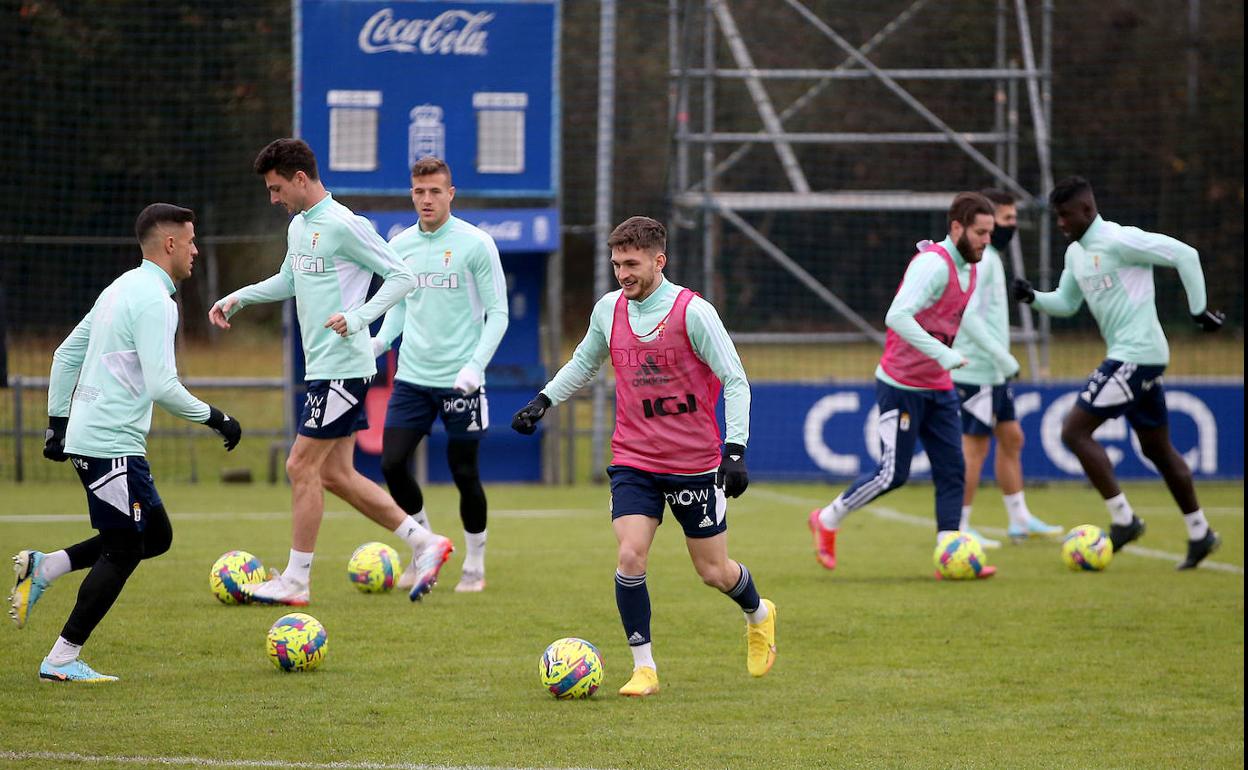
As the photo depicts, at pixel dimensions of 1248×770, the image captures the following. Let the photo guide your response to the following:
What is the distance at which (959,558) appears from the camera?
30.5 ft

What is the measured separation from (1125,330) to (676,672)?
448cm

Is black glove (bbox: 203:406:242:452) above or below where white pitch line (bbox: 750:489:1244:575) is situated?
above

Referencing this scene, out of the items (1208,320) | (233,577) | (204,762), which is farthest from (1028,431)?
(204,762)

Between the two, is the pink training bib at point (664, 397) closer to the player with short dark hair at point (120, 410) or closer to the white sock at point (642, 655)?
the white sock at point (642, 655)

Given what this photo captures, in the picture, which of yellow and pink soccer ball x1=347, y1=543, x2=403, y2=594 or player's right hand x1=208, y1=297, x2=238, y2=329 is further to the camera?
yellow and pink soccer ball x1=347, y1=543, x2=403, y2=594

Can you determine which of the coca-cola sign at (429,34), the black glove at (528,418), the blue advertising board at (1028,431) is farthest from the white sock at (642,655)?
the coca-cola sign at (429,34)

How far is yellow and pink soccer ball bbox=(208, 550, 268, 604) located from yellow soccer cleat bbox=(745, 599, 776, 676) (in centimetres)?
289

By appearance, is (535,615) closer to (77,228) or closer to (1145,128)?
(77,228)

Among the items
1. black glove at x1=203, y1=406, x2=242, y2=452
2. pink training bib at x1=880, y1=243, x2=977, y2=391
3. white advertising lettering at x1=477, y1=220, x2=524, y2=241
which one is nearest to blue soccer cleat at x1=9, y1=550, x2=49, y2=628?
black glove at x1=203, y1=406, x2=242, y2=452

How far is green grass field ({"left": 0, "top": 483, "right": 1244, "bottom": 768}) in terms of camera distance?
212 inches

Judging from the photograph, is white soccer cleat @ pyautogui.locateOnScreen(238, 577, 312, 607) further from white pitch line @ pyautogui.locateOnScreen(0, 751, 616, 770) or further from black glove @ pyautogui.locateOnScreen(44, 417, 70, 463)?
white pitch line @ pyautogui.locateOnScreen(0, 751, 616, 770)

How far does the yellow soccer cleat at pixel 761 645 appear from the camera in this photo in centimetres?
660

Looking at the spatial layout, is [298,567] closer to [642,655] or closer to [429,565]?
[429,565]

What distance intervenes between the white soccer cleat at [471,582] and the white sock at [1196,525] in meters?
4.52
